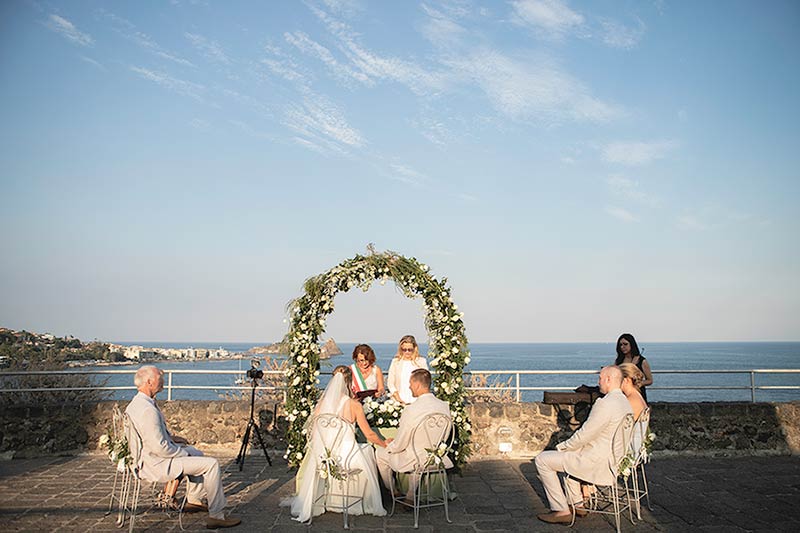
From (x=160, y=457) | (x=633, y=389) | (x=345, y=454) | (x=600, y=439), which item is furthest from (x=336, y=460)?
(x=633, y=389)

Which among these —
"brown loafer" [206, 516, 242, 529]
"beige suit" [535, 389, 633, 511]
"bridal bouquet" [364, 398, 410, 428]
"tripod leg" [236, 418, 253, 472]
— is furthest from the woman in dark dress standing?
"brown loafer" [206, 516, 242, 529]

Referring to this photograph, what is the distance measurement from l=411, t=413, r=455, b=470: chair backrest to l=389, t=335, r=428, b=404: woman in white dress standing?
1767 millimetres

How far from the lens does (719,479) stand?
22.7ft

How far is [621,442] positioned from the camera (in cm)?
518

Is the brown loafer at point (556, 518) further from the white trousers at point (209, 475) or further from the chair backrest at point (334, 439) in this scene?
the white trousers at point (209, 475)

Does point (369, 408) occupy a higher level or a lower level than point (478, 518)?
higher

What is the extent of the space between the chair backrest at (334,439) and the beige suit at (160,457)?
0.91 m

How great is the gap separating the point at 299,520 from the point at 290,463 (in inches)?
74.6

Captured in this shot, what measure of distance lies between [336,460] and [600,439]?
2321 millimetres

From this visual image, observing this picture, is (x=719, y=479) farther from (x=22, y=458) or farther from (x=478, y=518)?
(x=22, y=458)

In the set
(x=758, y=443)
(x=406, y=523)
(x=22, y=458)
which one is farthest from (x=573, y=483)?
(x=22, y=458)

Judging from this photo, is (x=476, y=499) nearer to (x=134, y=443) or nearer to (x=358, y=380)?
(x=358, y=380)

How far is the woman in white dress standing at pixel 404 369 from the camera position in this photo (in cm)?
734

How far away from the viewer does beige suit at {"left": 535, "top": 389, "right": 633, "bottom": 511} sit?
516 cm
